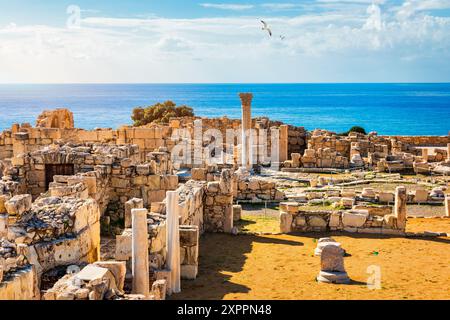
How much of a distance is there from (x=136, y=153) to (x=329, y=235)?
280 inches

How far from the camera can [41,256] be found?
33.3 ft

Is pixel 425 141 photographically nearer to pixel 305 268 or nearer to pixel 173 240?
pixel 305 268

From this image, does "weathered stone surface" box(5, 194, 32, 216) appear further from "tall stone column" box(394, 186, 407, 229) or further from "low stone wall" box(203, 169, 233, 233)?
"tall stone column" box(394, 186, 407, 229)

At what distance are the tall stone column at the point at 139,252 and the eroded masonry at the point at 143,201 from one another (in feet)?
0.05

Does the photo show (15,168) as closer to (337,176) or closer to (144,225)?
(144,225)

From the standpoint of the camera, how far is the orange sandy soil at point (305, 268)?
1155cm

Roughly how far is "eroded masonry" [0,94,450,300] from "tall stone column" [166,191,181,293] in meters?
0.02

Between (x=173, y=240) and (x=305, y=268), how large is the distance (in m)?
3.27

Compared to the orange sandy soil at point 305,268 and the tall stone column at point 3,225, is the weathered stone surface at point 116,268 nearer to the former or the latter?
the tall stone column at point 3,225

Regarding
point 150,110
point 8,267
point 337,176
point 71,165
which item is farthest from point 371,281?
point 150,110

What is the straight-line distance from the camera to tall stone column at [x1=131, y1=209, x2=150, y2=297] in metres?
10.1

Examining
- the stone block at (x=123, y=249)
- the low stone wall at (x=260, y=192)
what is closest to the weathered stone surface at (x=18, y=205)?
the stone block at (x=123, y=249)

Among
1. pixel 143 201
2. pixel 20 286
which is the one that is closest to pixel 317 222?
pixel 143 201

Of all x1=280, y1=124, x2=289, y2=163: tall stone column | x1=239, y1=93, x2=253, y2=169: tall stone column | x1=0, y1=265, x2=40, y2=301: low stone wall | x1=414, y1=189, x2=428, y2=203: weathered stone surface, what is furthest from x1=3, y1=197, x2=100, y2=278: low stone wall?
x1=280, y1=124, x2=289, y2=163: tall stone column
